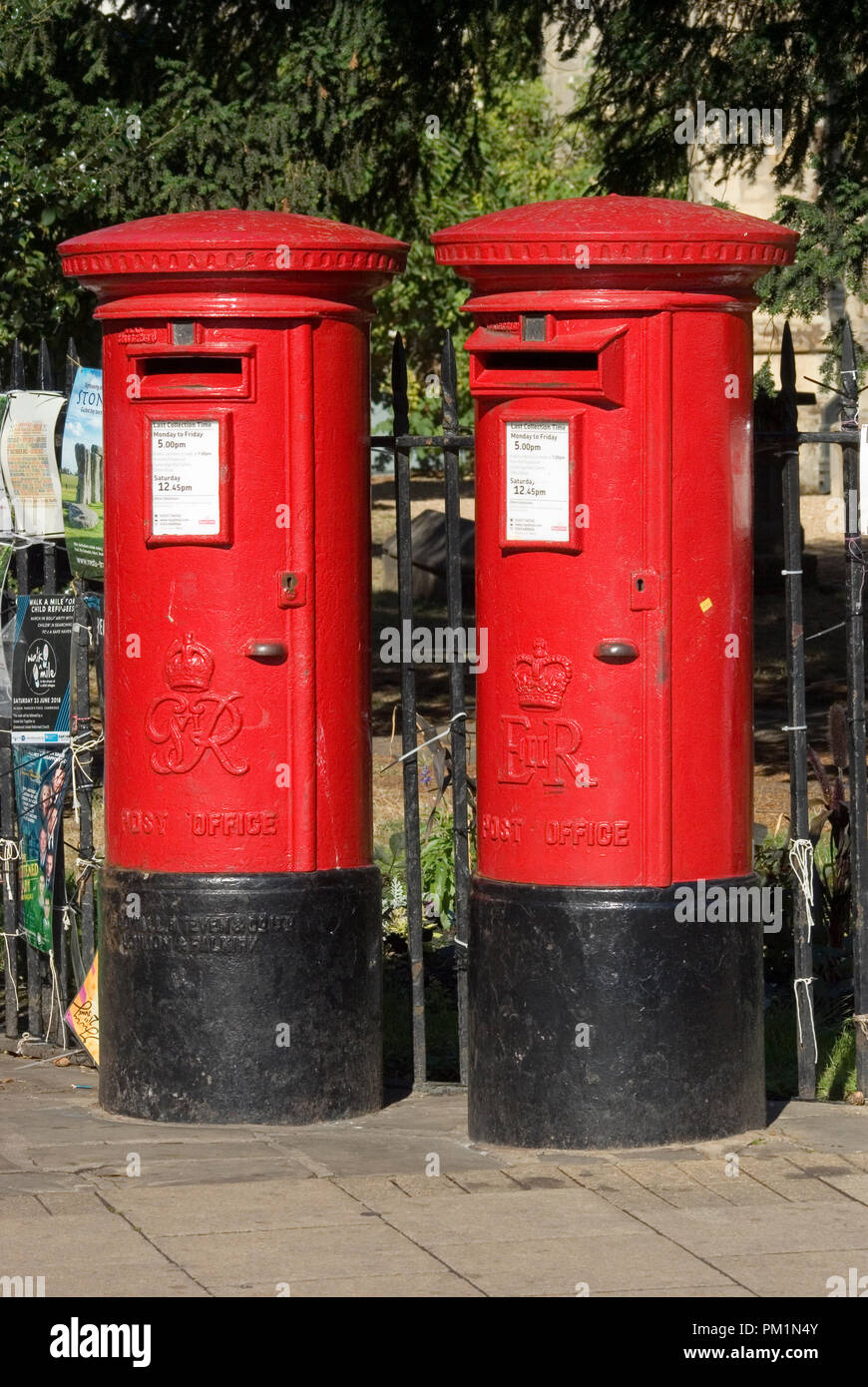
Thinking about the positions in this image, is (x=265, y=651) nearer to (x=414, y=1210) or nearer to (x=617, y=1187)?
(x=414, y=1210)

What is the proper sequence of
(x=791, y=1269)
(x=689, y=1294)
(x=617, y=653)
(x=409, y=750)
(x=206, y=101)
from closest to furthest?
(x=689, y=1294) < (x=791, y=1269) < (x=617, y=653) < (x=409, y=750) < (x=206, y=101)

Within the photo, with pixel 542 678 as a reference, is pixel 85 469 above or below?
above

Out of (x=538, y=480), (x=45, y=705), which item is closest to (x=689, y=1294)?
(x=538, y=480)

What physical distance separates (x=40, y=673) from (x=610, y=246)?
247 centimetres

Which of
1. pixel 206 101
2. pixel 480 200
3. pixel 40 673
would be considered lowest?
pixel 40 673

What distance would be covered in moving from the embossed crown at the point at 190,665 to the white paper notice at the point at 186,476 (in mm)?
312

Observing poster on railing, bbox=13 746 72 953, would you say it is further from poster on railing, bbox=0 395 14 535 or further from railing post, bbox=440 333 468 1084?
railing post, bbox=440 333 468 1084

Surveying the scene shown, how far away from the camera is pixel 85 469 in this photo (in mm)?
6316

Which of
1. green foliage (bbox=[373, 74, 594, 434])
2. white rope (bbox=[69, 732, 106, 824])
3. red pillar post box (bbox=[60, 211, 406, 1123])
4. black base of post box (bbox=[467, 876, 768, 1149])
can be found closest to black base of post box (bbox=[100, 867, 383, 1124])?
red pillar post box (bbox=[60, 211, 406, 1123])

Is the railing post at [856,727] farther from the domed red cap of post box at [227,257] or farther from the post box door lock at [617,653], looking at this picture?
the domed red cap of post box at [227,257]

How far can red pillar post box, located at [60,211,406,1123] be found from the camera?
5.51m

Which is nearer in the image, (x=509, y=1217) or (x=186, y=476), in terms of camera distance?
(x=509, y=1217)

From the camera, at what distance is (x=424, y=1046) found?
242 inches

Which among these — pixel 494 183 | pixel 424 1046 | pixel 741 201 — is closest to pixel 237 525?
pixel 424 1046
